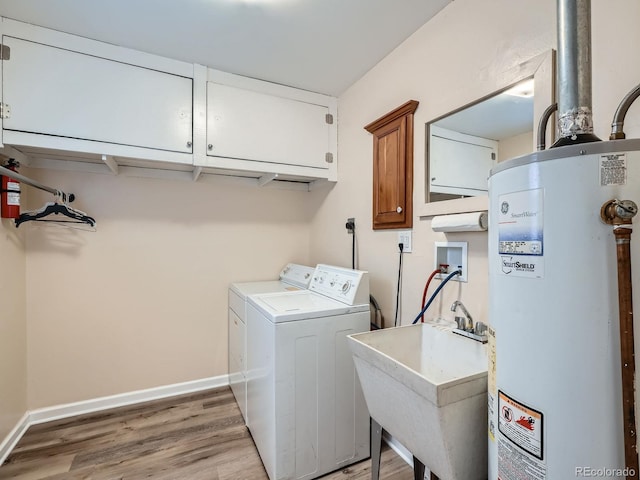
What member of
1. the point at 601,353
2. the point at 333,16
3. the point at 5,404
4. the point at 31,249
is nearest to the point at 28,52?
the point at 31,249

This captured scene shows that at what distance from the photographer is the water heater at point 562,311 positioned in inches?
24.9

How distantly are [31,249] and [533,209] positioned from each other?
2.90 meters

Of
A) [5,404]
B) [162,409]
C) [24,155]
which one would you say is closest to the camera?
[5,404]

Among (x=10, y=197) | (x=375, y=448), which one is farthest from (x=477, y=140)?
(x=10, y=197)

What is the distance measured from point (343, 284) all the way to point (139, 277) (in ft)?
5.54

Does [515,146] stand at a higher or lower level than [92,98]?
lower

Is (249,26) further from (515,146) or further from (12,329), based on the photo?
(12,329)

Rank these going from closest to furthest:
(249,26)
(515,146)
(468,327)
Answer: (515,146) → (468,327) → (249,26)

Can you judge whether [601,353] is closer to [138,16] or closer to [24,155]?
→ [138,16]

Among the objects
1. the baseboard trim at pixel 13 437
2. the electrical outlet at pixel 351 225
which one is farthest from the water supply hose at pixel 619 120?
the baseboard trim at pixel 13 437

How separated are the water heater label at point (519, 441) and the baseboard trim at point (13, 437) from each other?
2.63 meters

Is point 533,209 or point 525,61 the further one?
point 525,61

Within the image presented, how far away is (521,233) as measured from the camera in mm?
750

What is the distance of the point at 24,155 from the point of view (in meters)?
1.97
